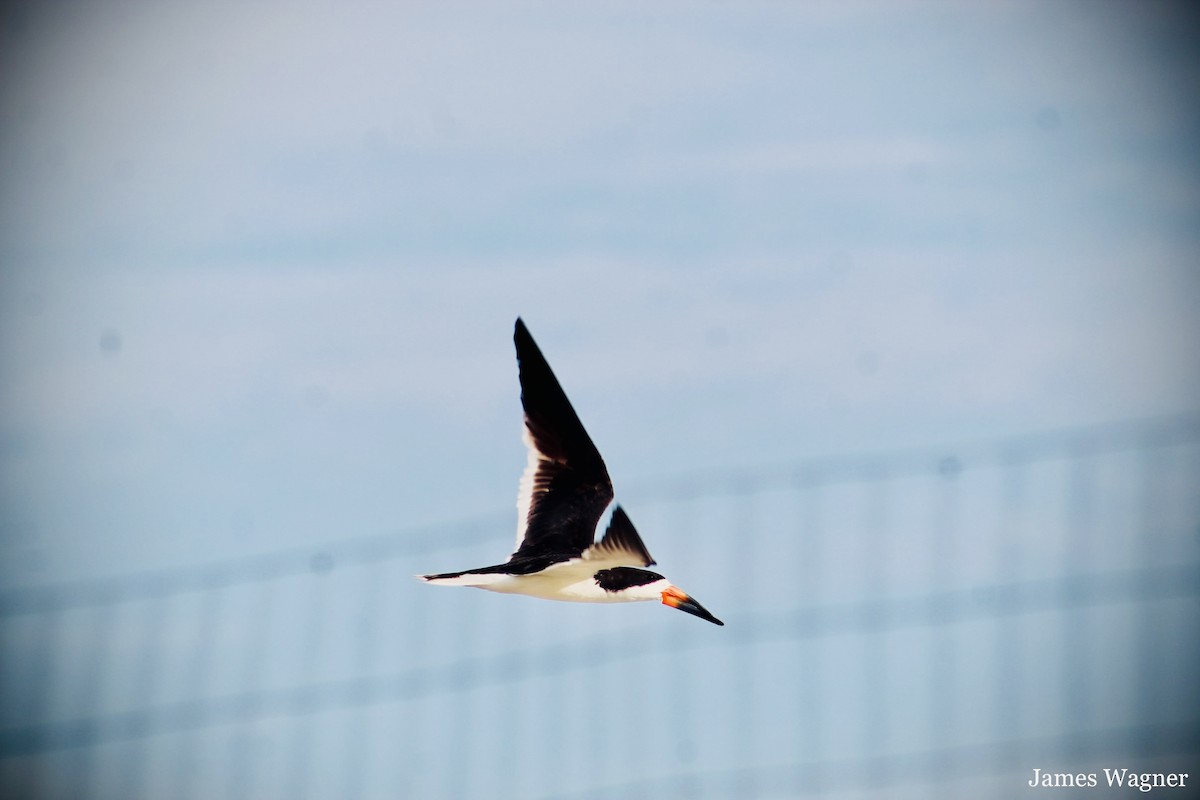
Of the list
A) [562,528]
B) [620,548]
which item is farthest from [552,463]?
[620,548]

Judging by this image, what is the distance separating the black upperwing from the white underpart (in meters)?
0.53

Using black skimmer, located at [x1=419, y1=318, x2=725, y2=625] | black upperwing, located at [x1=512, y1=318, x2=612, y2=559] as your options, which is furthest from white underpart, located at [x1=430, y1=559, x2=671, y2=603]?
black upperwing, located at [x1=512, y1=318, x2=612, y2=559]

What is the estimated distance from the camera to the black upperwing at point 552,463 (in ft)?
31.7

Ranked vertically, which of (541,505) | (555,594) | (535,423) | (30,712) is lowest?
(30,712)

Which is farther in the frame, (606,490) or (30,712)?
(606,490)

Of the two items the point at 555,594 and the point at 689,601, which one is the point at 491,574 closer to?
the point at 555,594

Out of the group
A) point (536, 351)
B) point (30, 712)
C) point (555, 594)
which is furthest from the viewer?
point (536, 351)

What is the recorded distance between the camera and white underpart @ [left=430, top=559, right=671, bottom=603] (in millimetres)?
8312

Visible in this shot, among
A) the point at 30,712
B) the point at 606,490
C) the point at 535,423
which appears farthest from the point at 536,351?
the point at 30,712

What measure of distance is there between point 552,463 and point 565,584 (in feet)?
4.54

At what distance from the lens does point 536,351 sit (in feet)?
32.2

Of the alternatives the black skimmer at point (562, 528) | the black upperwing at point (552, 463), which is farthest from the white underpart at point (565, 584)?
the black upperwing at point (552, 463)

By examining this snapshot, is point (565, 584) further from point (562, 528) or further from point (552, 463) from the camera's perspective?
point (552, 463)

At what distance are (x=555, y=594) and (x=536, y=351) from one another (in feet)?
6.74
